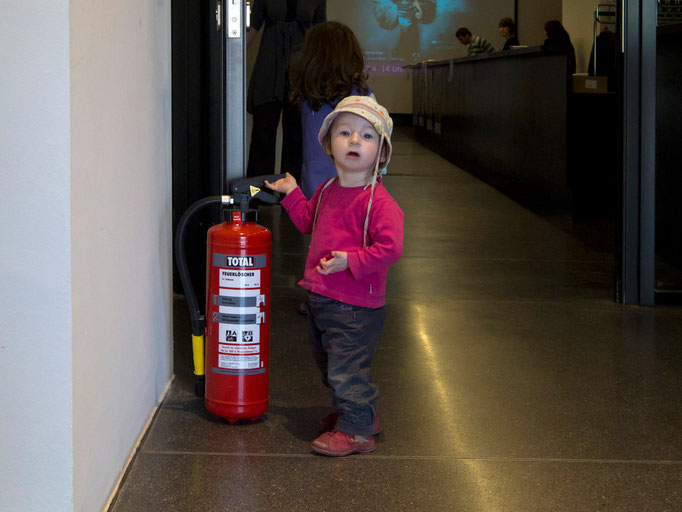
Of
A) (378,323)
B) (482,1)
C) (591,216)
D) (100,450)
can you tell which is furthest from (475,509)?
(482,1)

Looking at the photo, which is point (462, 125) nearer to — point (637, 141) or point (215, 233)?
point (637, 141)

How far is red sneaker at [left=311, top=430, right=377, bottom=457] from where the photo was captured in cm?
246

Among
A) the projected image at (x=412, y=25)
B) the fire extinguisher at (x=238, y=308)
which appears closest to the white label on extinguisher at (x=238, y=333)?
the fire extinguisher at (x=238, y=308)

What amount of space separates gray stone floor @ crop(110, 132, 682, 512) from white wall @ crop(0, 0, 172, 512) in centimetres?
40

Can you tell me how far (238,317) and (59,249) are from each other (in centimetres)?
97

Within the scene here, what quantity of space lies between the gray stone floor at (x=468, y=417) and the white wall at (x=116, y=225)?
21cm

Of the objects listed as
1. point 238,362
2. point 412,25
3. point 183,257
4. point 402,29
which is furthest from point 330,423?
point 412,25

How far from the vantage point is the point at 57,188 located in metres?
1.65

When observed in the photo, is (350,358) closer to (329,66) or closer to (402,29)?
(329,66)

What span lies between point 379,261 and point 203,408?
0.80 meters

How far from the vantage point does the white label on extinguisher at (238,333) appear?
102 inches

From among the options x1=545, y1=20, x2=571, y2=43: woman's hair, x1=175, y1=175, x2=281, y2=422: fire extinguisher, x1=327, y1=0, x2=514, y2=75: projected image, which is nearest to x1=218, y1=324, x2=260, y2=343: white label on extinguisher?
x1=175, y1=175, x2=281, y2=422: fire extinguisher

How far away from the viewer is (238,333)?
8.54 ft

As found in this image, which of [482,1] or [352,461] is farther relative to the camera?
[482,1]
